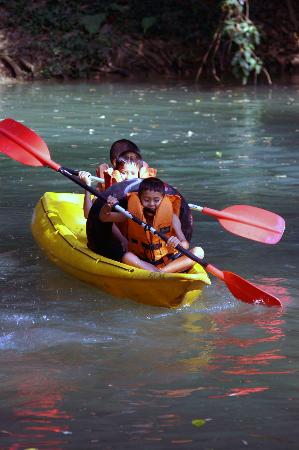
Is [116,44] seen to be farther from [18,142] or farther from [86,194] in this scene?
[86,194]

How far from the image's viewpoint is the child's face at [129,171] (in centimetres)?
671

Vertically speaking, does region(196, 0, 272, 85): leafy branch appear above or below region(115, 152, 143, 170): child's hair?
below

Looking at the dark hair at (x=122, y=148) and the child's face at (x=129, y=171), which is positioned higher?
the dark hair at (x=122, y=148)

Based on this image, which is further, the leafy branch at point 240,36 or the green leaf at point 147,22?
the green leaf at point 147,22

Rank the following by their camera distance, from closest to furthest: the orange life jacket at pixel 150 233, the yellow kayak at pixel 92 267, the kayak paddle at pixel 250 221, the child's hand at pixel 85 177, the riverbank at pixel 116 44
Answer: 1. the yellow kayak at pixel 92 267
2. the orange life jacket at pixel 150 233
3. the kayak paddle at pixel 250 221
4. the child's hand at pixel 85 177
5. the riverbank at pixel 116 44

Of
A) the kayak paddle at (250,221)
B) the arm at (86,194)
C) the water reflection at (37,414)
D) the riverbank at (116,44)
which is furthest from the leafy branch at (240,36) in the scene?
the water reflection at (37,414)

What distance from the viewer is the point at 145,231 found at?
20.0 feet

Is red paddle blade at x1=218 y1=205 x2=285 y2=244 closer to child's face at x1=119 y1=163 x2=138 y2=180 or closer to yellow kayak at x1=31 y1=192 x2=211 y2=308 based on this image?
child's face at x1=119 y1=163 x2=138 y2=180

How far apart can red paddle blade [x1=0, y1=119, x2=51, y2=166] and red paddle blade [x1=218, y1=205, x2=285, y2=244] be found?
1424 millimetres

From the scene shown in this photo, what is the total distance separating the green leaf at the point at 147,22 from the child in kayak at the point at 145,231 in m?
15.1

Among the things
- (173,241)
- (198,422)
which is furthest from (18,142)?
(198,422)

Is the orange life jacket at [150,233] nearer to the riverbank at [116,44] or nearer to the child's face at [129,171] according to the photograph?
the child's face at [129,171]

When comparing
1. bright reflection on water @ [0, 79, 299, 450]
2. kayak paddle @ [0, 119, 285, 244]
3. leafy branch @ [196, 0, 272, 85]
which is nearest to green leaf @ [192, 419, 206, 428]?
bright reflection on water @ [0, 79, 299, 450]

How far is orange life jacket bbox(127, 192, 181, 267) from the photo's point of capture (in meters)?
6.02
